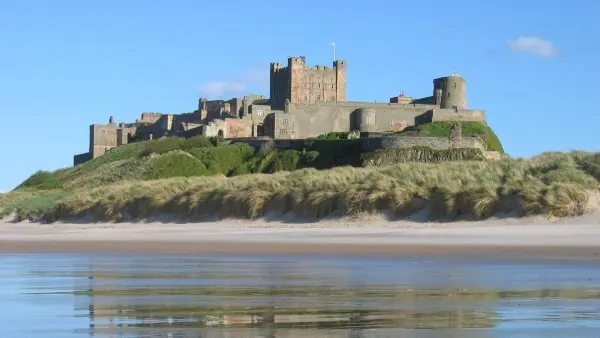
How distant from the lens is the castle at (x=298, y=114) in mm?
59500

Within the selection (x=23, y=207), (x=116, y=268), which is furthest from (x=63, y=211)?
(x=116, y=268)

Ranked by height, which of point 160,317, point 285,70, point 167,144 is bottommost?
point 160,317

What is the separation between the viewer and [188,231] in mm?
18438

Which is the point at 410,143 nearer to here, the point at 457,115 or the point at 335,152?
the point at 335,152

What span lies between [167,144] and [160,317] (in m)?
46.7

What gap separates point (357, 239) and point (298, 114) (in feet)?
146

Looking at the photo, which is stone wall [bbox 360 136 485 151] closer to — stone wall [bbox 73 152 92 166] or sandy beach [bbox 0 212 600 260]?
sandy beach [bbox 0 212 600 260]

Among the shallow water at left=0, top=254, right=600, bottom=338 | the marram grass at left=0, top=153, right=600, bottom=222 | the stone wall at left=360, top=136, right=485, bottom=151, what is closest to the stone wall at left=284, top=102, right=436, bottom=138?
the stone wall at left=360, top=136, right=485, bottom=151

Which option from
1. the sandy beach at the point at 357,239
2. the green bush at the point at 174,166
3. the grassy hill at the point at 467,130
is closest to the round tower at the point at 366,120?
the grassy hill at the point at 467,130

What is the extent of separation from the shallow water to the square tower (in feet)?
195

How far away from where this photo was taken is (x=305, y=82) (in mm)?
71500

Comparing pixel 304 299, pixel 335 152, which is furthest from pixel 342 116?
pixel 304 299

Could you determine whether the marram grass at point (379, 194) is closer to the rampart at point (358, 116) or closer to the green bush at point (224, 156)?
the green bush at point (224, 156)

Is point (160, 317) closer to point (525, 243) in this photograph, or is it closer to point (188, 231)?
point (525, 243)
